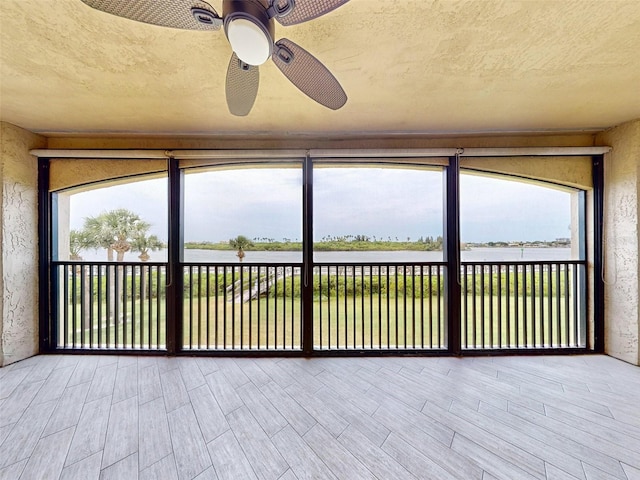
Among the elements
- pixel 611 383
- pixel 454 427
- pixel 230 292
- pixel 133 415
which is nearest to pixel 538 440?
pixel 454 427

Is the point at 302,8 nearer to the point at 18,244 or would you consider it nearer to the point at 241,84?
the point at 241,84

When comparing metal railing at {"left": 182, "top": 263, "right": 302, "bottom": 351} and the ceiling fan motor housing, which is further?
metal railing at {"left": 182, "top": 263, "right": 302, "bottom": 351}

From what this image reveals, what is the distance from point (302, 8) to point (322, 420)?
2.23 meters

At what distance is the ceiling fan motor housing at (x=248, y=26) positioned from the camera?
0.87 meters

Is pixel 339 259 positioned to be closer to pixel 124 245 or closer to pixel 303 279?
pixel 303 279

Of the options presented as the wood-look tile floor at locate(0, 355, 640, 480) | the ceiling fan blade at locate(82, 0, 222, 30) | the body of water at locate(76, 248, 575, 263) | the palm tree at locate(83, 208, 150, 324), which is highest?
the ceiling fan blade at locate(82, 0, 222, 30)

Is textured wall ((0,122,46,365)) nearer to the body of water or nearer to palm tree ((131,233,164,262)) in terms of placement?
the body of water

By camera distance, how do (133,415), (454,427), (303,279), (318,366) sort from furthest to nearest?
(303,279), (318,366), (133,415), (454,427)

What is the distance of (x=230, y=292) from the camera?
3119 millimetres

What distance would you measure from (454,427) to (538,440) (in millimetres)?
469

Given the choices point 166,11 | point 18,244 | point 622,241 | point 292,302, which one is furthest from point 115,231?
point 622,241

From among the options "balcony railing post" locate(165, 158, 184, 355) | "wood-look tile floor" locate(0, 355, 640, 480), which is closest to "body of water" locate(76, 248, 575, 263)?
"balcony railing post" locate(165, 158, 184, 355)

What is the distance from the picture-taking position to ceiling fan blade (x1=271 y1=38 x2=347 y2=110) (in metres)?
1.08

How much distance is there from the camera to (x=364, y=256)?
109 inches
